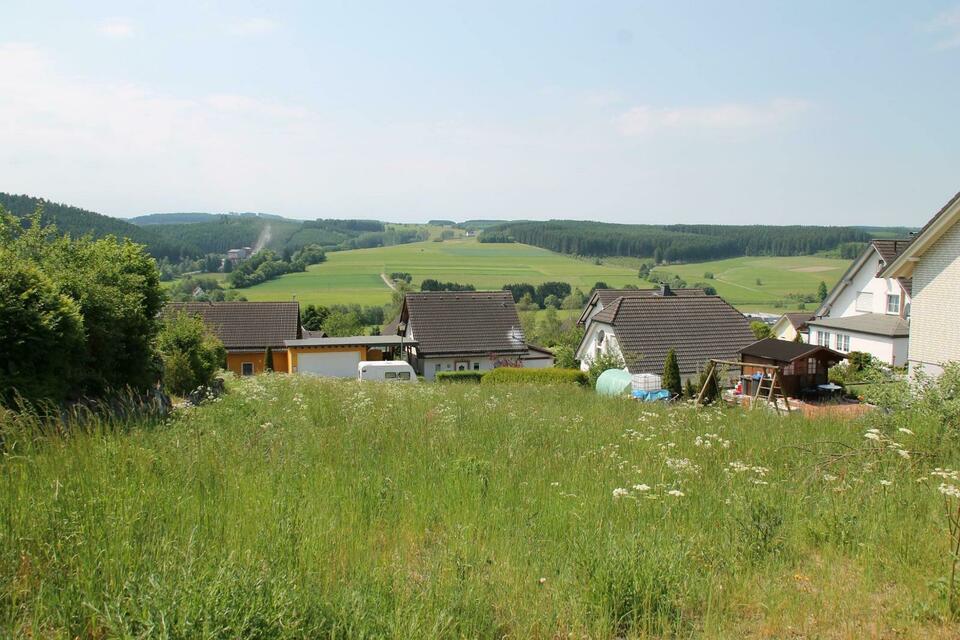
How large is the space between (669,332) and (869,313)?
13.0 metres

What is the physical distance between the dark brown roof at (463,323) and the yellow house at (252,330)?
791cm

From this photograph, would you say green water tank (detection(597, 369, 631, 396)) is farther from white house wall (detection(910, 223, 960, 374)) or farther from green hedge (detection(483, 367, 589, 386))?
white house wall (detection(910, 223, 960, 374))

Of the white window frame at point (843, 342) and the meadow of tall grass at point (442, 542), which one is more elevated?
the meadow of tall grass at point (442, 542)

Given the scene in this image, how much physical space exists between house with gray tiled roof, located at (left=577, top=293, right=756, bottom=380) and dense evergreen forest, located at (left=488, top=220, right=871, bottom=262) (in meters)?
98.4

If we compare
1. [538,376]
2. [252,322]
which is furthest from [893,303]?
[252,322]

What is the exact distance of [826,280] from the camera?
4018 inches

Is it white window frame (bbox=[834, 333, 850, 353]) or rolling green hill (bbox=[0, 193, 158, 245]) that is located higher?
rolling green hill (bbox=[0, 193, 158, 245])

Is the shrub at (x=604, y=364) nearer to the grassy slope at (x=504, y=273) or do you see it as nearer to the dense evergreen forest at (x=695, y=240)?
the grassy slope at (x=504, y=273)

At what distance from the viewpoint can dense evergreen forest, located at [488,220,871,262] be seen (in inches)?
5162

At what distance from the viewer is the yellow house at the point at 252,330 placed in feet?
131

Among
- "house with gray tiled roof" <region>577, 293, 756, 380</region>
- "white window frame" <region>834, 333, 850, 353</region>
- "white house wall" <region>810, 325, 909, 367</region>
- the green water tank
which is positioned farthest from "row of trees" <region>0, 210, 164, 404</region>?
"white window frame" <region>834, 333, 850, 353</region>

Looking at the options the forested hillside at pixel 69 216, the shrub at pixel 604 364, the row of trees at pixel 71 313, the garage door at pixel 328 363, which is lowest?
the garage door at pixel 328 363

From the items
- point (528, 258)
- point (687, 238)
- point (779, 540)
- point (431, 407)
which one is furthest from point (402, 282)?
point (779, 540)

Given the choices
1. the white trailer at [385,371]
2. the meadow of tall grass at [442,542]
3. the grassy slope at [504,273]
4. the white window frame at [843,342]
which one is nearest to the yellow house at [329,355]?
the white trailer at [385,371]
